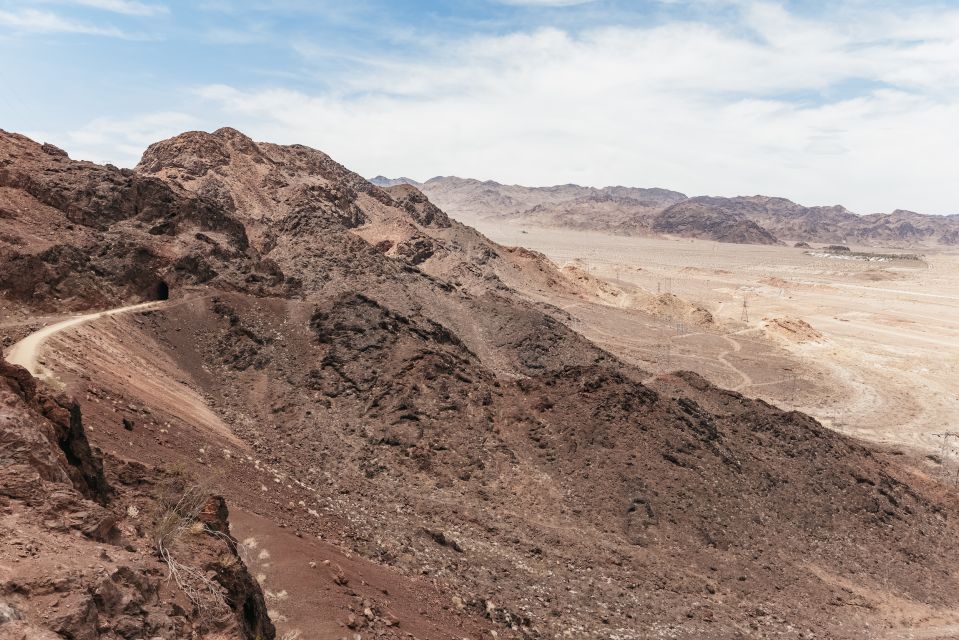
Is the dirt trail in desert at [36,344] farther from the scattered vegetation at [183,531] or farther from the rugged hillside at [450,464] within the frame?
the scattered vegetation at [183,531]

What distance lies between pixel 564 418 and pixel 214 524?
40.3ft

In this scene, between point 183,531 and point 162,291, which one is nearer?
point 183,531

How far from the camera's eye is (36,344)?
14.9 m

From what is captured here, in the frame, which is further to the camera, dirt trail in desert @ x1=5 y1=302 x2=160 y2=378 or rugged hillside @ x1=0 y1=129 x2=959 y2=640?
dirt trail in desert @ x1=5 y1=302 x2=160 y2=378

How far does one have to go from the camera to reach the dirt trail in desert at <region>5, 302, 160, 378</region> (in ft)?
→ 44.2

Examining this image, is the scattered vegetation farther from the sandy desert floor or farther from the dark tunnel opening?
the sandy desert floor

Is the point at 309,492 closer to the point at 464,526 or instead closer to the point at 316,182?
the point at 464,526

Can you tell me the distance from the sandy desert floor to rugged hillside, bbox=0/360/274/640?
105 ft

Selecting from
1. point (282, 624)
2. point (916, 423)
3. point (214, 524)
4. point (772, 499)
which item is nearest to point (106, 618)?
point (214, 524)

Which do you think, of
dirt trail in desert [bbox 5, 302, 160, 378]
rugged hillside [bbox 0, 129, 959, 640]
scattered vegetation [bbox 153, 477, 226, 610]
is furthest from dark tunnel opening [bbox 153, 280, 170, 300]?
scattered vegetation [bbox 153, 477, 226, 610]

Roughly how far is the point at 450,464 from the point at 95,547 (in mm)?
11938

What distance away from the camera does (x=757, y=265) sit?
132000mm

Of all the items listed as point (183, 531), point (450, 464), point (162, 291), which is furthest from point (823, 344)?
point (183, 531)

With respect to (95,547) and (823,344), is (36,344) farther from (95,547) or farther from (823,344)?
(823,344)
